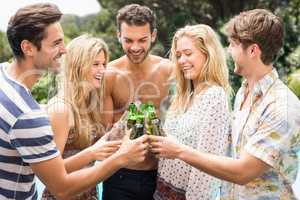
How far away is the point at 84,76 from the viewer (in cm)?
306

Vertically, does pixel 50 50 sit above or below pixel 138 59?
above

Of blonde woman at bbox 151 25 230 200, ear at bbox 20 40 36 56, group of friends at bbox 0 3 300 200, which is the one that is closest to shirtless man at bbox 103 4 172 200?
group of friends at bbox 0 3 300 200

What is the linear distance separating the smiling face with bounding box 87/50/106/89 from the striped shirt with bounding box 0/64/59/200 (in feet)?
3.06

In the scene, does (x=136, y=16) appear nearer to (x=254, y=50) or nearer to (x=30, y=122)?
(x=254, y=50)

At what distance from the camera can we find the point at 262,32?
2.42m

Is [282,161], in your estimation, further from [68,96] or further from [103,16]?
[103,16]

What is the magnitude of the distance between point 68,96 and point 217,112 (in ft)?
2.73

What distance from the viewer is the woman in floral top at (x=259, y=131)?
2.31 m

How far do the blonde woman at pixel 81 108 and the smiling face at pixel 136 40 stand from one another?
740mm

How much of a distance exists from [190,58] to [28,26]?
1054 millimetres

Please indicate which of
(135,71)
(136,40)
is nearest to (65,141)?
(136,40)

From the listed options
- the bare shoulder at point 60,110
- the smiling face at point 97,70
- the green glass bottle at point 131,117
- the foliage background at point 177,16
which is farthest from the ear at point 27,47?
the foliage background at point 177,16

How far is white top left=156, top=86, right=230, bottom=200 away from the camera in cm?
276

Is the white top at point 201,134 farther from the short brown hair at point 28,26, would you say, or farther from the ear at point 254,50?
the short brown hair at point 28,26
